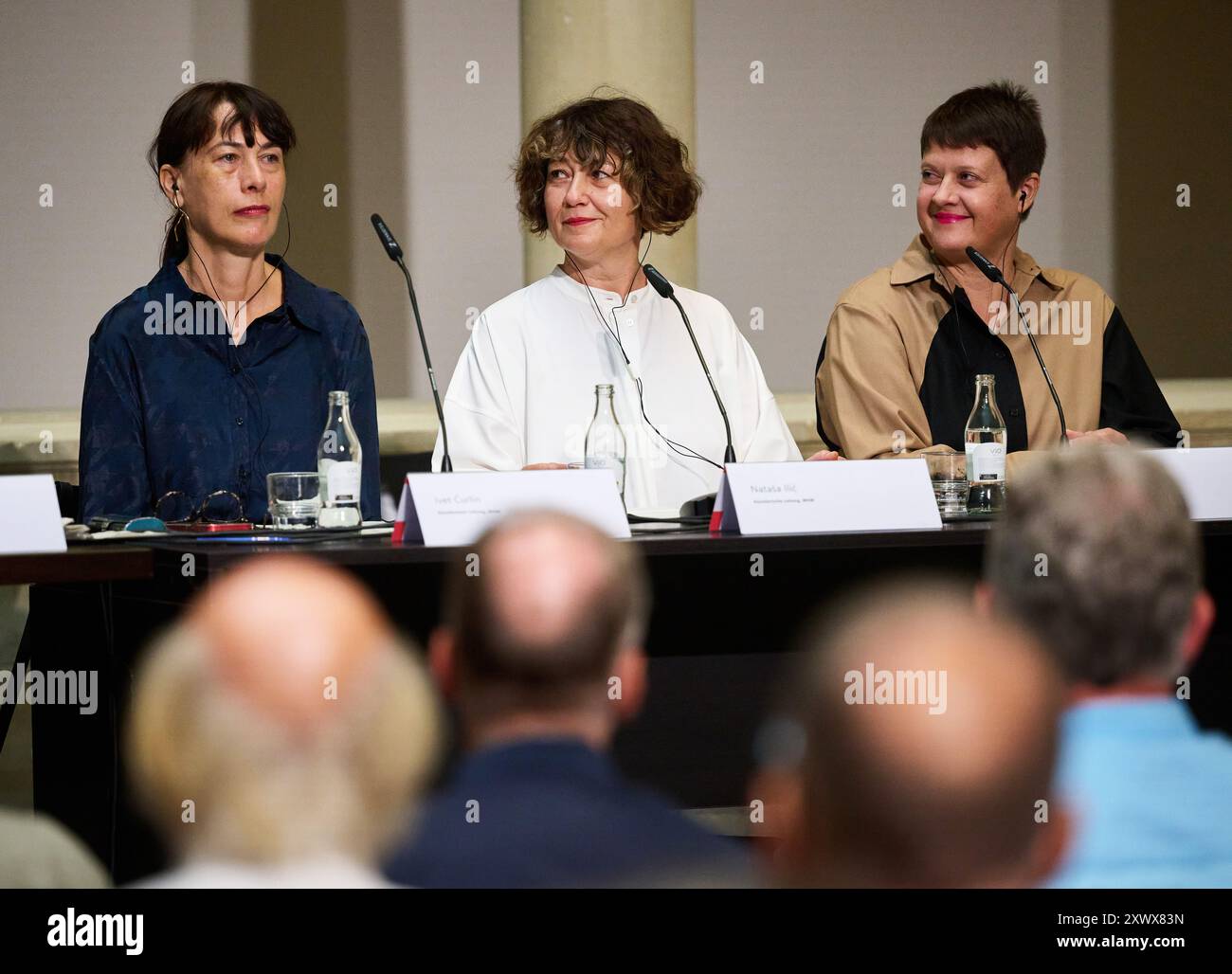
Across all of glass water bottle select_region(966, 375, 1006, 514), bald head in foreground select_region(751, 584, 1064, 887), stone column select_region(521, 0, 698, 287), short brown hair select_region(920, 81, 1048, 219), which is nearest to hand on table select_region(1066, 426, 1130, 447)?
glass water bottle select_region(966, 375, 1006, 514)

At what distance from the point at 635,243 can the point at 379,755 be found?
7.82 ft

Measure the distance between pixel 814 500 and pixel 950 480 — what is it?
19.2 inches

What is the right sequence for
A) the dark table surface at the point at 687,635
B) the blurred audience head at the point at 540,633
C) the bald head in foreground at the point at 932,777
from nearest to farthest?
the bald head in foreground at the point at 932,777 < the blurred audience head at the point at 540,633 < the dark table surface at the point at 687,635

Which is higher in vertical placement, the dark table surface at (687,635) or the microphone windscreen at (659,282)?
the microphone windscreen at (659,282)

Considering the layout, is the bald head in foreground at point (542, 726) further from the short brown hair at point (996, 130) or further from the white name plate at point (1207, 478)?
the short brown hair at point (996, 130)

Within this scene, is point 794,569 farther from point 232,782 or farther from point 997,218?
point 232,782

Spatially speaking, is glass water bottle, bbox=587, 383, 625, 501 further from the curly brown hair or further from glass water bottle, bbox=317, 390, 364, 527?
the curly brown hair

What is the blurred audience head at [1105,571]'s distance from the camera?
4.09 ft

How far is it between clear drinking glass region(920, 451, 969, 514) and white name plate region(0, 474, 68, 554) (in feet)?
4.68

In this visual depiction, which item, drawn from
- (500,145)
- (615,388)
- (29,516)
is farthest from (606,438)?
(500,145)

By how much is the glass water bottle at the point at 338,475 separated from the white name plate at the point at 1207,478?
4.21 feet

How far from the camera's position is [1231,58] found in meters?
6.30

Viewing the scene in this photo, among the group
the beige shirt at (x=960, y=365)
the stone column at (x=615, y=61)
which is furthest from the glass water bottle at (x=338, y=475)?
the stone column at (x=615, y=61)
